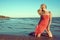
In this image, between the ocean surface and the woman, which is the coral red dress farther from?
the ocean surface

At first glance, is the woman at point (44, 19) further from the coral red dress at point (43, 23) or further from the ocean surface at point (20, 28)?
the ocean surface at point (20, 28)

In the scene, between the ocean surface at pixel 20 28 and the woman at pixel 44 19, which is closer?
the woman at pixel 44 19

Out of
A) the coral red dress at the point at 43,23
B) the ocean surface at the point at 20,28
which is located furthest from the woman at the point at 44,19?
the ocean surface at the point at 20,28

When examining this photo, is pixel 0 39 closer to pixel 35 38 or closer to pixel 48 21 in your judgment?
pixel 35 38

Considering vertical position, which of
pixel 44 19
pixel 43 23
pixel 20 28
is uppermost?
pixel 44 19

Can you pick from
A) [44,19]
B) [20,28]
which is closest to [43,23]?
[44,19]

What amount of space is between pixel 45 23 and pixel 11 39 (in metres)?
1.24

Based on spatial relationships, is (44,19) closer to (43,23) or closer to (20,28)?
(43,23)

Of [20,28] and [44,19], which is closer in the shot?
[44,19]

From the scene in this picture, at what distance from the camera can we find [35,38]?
7402mm

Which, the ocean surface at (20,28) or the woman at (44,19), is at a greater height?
the woman at (44,19)

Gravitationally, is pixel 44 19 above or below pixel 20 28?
above

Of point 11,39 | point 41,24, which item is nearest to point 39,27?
point 41,24

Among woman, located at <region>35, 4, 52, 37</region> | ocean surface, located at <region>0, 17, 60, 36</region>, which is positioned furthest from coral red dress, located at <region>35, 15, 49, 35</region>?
ocean surface, located at <region>0, 17, 60, 36</region>
